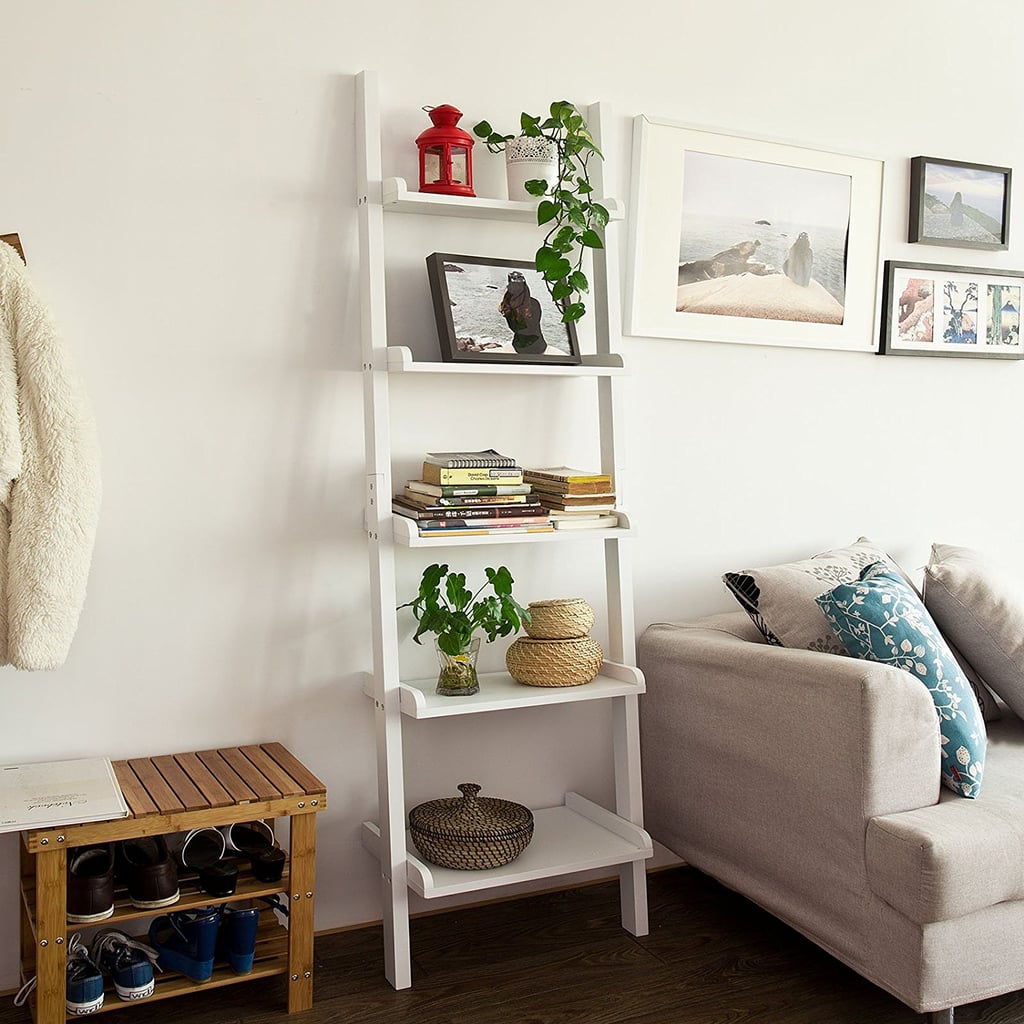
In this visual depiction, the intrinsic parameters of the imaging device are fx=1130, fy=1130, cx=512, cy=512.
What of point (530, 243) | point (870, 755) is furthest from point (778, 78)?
point (870, 755)

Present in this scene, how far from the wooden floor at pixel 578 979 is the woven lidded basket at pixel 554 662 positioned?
56 cm

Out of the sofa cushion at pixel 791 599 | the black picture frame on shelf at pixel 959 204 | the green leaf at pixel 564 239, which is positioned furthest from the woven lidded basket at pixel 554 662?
the black picture frame on shelf at pixel 959 204

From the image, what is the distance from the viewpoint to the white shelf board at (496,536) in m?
2.20

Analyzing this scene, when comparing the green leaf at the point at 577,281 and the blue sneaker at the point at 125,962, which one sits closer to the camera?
the blue sneaker at the point at 125,962

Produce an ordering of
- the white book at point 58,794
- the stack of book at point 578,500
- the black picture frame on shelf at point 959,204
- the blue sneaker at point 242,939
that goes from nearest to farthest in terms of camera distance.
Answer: the white book at point 58,794
the blue sneaker at point 242,939
the stack of book at point 578,500
the black picture frame on shelf at point 959,204

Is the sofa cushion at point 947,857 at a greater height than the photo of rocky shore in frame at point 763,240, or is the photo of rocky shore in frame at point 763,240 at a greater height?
the photo of rocky shore in frame at point 763,240

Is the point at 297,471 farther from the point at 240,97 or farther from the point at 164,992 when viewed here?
the point at 164,992

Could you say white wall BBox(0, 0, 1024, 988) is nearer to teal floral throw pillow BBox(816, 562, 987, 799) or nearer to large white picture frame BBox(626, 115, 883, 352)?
large white picture frame BBox(626, 115, 883, 352)

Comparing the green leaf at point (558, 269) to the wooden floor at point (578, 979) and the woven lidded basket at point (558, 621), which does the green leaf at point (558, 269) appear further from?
the wooden floor at point (578, 979)

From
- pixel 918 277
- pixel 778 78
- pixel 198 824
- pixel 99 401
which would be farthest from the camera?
pixel 918 277

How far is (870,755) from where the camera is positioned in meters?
2.00

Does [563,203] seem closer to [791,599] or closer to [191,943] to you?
[791,599]

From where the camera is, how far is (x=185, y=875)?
85.4 inches

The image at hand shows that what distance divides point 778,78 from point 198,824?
7.24 feet
